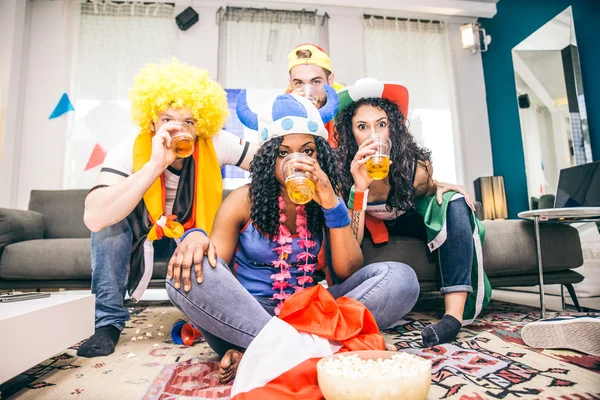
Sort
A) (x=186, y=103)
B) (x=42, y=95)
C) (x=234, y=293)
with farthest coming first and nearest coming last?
(x=42, y=95)
(x=186, y=103)
(x=234, y=293)

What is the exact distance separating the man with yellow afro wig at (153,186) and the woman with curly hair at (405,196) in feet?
1.60

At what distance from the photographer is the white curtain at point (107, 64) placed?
13.5 feet

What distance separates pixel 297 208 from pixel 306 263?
0.20 m

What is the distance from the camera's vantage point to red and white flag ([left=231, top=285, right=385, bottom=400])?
82cm

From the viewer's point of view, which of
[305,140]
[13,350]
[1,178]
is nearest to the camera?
[13,350]

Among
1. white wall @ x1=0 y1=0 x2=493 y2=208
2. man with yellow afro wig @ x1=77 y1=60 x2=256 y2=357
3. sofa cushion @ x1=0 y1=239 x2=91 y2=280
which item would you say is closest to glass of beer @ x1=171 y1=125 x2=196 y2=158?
man with yellow afro wig @ x1=77 y1=60 x2=256 y2=357

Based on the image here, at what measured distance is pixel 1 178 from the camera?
3.86 metres

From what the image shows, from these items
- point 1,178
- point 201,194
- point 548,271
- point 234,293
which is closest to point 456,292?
point 548,271

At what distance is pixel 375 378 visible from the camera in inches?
27.5

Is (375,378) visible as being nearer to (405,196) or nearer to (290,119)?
(290,119)

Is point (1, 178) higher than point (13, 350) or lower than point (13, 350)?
higher

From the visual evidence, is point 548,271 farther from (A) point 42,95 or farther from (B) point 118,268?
(A) point 42,95

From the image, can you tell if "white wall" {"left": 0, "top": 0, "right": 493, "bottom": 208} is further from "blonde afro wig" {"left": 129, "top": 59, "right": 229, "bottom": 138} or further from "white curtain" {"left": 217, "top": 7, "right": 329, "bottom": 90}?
"blonde afro wig" {"left": 129, "top": 59, "right": 229, "bottom": 138}

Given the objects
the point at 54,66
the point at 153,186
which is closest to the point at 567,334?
the point at 153,186
